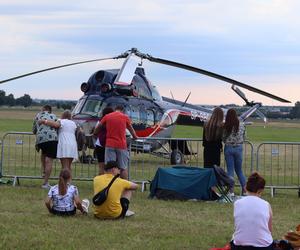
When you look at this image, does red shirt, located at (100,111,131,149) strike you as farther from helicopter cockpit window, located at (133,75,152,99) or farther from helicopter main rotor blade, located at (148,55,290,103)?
helicopter cockpit window, located at (133,75,152,99)

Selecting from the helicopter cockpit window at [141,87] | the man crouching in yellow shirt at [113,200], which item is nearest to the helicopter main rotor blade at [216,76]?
the helicopter cockpit window at [141,87]

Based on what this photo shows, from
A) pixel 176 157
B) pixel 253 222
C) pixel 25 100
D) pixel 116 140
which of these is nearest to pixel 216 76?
pixel 176 157

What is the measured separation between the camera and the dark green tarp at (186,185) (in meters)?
11.5

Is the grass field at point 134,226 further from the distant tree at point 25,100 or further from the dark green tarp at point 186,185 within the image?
the distant tree at point 25,100

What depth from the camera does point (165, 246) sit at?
24.4ft

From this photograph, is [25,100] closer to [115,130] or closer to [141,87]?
[141,87]

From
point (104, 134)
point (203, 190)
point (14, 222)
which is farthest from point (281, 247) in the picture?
point (104, 134)

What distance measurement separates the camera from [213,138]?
1201 centimetres

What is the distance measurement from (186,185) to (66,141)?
236 centimetres

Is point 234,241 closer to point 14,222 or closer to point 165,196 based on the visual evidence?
point 14,222

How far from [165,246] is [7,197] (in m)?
4.47

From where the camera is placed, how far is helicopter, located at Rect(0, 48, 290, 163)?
17.6 m

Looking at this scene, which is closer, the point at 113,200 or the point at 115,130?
the point at 113,200

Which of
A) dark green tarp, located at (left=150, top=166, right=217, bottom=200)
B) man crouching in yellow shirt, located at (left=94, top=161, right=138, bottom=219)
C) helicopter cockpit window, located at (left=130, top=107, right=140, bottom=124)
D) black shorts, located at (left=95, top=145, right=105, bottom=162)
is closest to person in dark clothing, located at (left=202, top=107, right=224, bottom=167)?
dark green tarp, located at (left=150, top=166, right=217, bottom=200)
